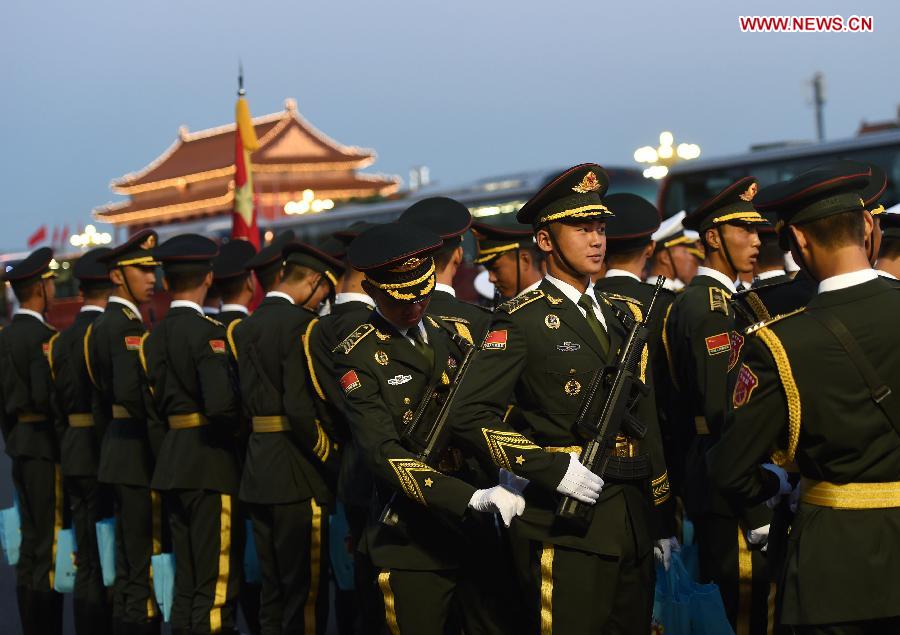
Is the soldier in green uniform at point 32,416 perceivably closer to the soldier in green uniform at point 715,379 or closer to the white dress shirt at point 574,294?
the soldier in green uniform at point 715,379

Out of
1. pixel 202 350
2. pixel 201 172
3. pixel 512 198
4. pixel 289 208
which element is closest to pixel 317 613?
pixel 202 350

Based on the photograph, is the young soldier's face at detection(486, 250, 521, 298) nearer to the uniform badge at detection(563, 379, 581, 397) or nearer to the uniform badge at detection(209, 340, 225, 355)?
the uniform badge at detection(209, 340, 225, 355)

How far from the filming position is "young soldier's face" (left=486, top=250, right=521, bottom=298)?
6.81 meters

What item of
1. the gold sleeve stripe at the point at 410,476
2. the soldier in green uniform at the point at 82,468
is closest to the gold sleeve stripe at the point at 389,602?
the gold sleeve stripe at the point at 410,476

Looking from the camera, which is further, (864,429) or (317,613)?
(317,613)

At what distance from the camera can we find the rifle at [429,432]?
4145 mm

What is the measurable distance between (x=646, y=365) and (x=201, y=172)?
167 ft

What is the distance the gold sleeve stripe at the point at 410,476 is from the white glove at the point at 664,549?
89cm

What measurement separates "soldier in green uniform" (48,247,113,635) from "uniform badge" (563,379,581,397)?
4.08 m

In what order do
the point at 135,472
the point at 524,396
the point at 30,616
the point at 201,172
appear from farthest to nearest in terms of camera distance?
the point at 201,172 < the point at 30,616 < the point at 135,472 < the point at 524,396

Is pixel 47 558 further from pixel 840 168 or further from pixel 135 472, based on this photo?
pixel 840 168

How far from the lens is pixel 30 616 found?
7418 mm

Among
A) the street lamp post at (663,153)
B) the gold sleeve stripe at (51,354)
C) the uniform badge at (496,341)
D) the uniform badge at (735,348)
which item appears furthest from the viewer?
the street lamp post at (663,153)

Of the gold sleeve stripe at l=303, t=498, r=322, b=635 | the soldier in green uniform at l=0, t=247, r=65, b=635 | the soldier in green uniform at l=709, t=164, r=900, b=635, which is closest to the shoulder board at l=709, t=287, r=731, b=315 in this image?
the soldier in green uniform at l=709, t=164, r=900, b=635
